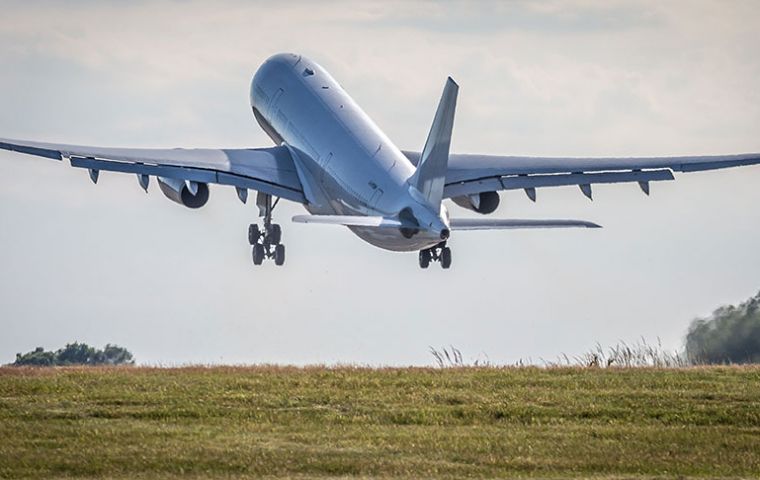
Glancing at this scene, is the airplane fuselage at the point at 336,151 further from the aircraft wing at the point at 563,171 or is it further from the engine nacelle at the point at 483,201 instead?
the engine nacelle at the point at 483,201

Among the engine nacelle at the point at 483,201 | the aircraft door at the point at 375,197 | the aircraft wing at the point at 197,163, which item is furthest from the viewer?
the engine nacelle at the point at 483,201

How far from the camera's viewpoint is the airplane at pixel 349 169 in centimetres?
5922

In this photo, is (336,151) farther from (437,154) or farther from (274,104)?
(437,154)

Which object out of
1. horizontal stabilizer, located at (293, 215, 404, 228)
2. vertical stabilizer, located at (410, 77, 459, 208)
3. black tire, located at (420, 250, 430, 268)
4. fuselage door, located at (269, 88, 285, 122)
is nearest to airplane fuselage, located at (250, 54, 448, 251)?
fuselage door, located at (269, 88, 285, 122)

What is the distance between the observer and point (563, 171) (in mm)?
67938

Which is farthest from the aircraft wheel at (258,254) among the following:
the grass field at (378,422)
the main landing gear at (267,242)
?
the grass field at (378,422)

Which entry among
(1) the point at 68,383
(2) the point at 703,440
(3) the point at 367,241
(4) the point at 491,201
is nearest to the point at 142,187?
(3) the point at 367,241

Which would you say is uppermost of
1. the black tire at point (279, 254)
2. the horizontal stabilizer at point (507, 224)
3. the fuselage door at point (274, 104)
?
the fuselage door at point (274, 104)

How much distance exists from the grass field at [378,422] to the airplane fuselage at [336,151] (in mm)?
11159

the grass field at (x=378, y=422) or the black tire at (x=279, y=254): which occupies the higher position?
the black tire at (x=279, y=254)

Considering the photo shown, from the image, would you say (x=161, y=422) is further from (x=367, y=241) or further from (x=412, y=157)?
(x=412, y=157)

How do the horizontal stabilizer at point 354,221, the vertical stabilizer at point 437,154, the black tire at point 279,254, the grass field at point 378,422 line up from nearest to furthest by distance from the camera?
the grass field at point 378,422, the horizontal stabilizer at point 354,221, the vertical stabilizer at point 437,154, the black tire at point 279,254

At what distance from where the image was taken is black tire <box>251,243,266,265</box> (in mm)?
70188

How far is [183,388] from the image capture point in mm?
44031
